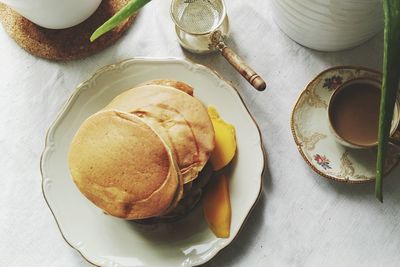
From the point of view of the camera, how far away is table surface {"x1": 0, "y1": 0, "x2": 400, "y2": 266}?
97 centimetres

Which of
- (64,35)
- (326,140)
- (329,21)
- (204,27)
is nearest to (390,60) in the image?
(329,21)

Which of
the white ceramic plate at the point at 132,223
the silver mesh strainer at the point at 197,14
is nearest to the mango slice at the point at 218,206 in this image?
the white ceramic plate at the point at 132,223

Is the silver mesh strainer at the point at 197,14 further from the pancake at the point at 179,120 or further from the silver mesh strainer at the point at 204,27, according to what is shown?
the pancake at the point at 179,120

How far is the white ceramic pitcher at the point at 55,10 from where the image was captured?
919mm

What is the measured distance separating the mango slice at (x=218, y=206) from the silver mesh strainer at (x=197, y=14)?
259 millimetres

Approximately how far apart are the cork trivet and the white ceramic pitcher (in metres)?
0.02

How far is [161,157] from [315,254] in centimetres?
30

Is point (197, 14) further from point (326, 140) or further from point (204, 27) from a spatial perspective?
point (326, 140)

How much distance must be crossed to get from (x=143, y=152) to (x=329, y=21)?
1.06ft

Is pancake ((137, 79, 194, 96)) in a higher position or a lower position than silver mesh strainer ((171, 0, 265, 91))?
lower

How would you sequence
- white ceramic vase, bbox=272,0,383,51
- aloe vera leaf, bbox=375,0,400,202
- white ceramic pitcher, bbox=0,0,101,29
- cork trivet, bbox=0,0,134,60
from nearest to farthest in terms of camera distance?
aloe vera leaf, bbox=375,0,400,202 → white ceramic vase, bbox=272,0,383,51 → white ceramic pitcher, bbox=0,0,101,29 → cork trivet, bbox=0,0,134,60

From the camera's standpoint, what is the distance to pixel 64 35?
1038 mm

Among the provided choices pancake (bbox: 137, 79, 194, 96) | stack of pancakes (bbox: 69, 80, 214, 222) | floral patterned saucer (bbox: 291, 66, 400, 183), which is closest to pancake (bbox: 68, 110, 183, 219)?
stack of pancakes (bbox: 69, 80, 214, 222)

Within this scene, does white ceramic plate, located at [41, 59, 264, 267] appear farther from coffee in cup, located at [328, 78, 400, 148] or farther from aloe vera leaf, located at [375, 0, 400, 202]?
aloe vera leaf, located at [375, 0, 400, 202]
